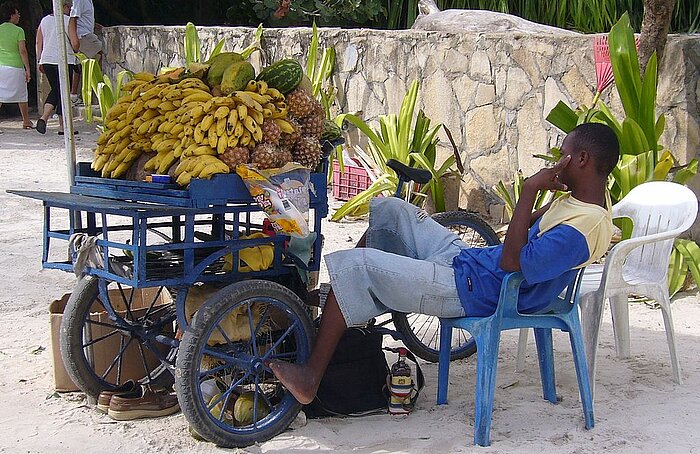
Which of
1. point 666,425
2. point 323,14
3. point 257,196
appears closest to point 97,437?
point 257,196

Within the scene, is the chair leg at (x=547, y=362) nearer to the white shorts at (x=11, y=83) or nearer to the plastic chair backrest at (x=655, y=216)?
the plastic chair backrest at (x=655, y=216)

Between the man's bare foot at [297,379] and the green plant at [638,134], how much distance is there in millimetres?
2360

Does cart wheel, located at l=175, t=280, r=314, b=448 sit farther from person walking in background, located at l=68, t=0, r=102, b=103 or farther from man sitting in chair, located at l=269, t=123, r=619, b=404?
person walking in background, located at l=68, t=0, r=102, b=103

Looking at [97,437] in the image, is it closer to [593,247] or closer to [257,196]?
[257,196]

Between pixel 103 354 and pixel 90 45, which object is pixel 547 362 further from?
pixel 90 45

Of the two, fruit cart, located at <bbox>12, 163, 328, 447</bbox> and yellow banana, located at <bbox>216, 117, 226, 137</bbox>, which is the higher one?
yellow banana, located at <bbox>216, 117, 226, 137</bbox>

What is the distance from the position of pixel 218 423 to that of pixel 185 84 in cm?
131

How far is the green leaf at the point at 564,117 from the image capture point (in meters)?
5.16

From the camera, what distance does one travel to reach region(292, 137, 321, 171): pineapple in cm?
341

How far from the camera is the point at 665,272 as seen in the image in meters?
4.00

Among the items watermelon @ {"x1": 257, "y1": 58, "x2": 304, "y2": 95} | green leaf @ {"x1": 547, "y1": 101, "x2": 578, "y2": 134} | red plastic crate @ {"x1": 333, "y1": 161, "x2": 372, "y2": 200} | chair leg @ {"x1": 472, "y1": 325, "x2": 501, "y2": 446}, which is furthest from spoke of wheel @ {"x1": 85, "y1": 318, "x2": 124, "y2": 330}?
red plastic crate @ {"x1": 333, "y1": 161, "x2": 372, "y2": 200}

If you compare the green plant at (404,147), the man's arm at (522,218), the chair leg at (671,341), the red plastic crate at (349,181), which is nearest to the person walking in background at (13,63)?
the red plastic crate at (349,181)

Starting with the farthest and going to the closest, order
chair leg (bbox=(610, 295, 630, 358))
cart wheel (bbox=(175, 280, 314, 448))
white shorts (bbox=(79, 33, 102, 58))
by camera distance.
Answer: white shorts (bbox=(79, 33, 102, 58)) < chair leg (bbox=(610, 295, 630, 358)) < cart wheel (bbox=(175, 280, 314, 448))

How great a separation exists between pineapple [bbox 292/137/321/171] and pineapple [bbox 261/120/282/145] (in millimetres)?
136
